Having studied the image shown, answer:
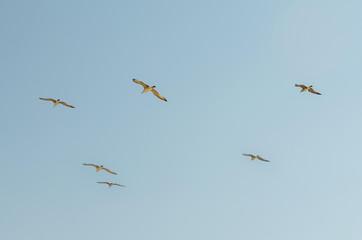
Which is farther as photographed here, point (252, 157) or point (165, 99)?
point (252, 157)

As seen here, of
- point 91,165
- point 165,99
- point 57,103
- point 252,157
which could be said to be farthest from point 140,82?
point 252,157

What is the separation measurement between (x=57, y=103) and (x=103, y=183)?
96.9 ft

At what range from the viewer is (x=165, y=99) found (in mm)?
79562

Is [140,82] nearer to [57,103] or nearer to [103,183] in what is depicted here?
[57,103]

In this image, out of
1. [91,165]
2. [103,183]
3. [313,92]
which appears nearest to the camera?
[313,92]

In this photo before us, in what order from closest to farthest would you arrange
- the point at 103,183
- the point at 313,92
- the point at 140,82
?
the point at 140,82 < the point at 313,92 < the point at 103,183

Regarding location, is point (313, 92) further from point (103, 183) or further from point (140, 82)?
point (103, 183)

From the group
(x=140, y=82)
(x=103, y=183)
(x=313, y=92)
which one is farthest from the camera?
(x=103, y=183)

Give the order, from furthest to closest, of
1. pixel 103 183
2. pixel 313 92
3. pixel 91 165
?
pixel 103 183 < pixel 91 165 < pixel 313 92

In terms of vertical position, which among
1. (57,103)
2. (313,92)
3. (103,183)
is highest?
(313,92)

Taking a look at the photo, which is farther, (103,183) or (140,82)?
(103,183)

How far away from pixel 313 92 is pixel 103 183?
53291 mm

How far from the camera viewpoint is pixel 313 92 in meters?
87.8

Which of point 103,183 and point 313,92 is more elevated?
point 313,92
